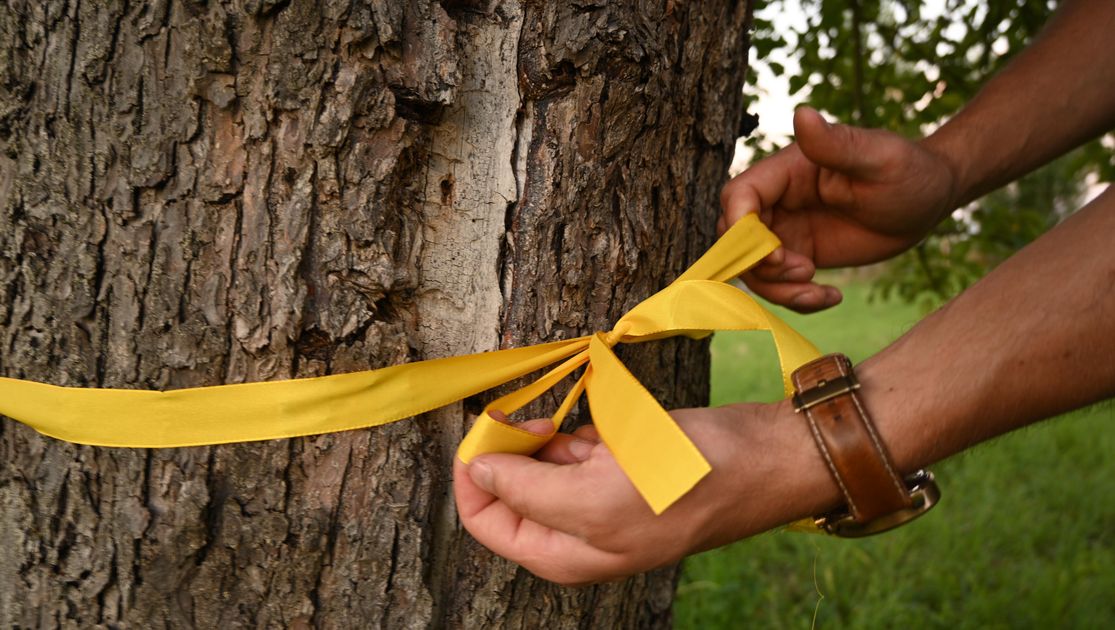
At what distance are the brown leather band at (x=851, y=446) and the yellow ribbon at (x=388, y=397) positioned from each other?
0.42 feet

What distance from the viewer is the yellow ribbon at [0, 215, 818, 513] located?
115 centimetres

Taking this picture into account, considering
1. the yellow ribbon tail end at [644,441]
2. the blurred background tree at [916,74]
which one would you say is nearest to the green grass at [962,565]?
the blurred background tree at [916,74]

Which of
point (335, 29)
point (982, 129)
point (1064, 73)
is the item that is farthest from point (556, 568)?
point (1064, 73)

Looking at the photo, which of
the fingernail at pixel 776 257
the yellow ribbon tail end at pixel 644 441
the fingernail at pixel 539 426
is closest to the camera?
the yellow ribbon tail end at pixel 644 441

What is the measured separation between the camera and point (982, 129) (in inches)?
68.2

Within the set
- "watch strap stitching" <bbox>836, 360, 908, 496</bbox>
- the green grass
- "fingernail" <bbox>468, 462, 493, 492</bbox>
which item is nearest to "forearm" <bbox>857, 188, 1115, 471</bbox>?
"watch strap stitching" <bbox>836, 360, 908, 496</bbox>

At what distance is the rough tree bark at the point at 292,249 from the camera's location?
114 centimetres

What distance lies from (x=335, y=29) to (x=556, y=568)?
796 millimetres

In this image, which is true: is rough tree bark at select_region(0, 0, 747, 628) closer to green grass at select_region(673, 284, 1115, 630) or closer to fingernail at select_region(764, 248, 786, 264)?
fingernail at select_region(764, 248, 786, 264)

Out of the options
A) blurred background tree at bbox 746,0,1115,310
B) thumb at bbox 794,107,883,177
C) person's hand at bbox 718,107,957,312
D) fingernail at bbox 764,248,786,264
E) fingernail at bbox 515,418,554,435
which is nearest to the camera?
fingernail at bbox 515,418,554,435

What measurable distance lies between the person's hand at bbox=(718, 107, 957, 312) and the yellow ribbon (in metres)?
0.43

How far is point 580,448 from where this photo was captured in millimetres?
1233

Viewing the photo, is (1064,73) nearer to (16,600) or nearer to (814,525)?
(814,525)

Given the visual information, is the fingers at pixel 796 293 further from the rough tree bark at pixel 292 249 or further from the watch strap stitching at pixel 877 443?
the watch strap stitching at pixel 877 443
